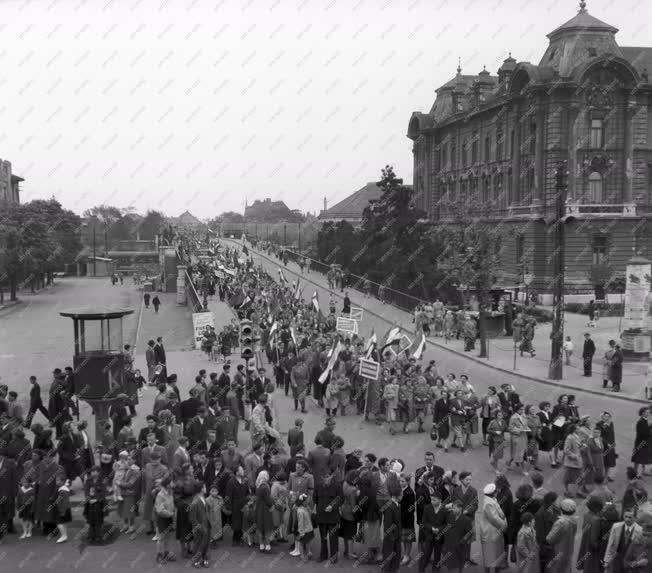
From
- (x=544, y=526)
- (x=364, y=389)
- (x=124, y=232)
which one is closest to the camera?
(x=544, y=526)


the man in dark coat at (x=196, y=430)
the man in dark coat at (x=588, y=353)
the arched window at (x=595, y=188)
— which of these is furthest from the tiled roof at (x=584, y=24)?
the man in dark coat at (x=196, y=430)

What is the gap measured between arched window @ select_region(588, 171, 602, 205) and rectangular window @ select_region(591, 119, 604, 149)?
1.99 meters

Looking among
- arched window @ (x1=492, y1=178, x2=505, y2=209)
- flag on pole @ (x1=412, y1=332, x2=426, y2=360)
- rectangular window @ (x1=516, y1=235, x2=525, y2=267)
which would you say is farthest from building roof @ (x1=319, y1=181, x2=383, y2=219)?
flag on pole @ (x1=412, y1=332, x2=426, y2=360)

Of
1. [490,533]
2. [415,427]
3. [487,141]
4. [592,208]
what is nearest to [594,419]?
[415,427]

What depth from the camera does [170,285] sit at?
6850 cm

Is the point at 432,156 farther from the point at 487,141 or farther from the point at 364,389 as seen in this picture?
the point at 364,389

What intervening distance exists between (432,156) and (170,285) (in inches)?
1188

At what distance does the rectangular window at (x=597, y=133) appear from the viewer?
53562mm

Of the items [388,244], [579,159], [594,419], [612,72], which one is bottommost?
[594,419]

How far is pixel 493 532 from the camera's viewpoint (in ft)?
33.2

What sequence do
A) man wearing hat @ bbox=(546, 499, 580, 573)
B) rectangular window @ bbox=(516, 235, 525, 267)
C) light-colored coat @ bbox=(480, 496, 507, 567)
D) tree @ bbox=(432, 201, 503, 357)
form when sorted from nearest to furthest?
1. man wearing hat @ bbox=(546, 499, 580, 573)
2. light-colored coat @ bbox=(480, 496, 507, 567)
3. tree @ bbox=(432, 201, 503, 357)
4. rectangular window @ bbox=(516, 235, 525, 267)

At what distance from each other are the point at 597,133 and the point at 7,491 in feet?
166

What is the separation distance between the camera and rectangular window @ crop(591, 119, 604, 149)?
5356cm

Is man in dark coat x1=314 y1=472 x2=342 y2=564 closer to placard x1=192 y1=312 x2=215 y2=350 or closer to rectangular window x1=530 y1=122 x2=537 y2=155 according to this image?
placard x1=192 y1=312 x2=215 y2=350
